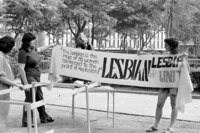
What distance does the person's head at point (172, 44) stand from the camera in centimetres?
544

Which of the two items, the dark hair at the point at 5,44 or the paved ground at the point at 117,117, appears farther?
the paved ground at the point at 117,117

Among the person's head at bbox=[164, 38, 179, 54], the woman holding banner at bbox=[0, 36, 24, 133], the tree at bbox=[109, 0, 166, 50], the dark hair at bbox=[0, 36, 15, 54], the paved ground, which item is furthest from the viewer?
the tree at bbox=[109, 0, 166, 50]

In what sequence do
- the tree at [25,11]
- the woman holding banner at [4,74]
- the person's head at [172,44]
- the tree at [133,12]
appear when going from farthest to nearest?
the tree at [133,12], the tree at [25,11], the person's head at [172,44], the woman holding banner at [4,74]

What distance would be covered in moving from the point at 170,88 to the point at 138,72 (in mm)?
673

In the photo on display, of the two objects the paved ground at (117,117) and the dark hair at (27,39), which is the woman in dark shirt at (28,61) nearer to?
the dark hair at (27,39)

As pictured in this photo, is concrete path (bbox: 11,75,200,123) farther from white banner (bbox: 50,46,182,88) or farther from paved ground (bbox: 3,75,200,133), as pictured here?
white banner (bbox: 50,46,182,88)

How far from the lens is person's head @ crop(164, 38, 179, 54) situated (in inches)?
214

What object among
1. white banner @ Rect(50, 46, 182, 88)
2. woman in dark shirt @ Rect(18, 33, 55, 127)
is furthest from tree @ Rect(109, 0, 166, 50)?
woman in dark shirt @ Rect(18, 33, 55, 127)

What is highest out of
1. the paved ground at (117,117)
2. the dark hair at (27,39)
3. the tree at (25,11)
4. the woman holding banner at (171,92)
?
the tree at (25,11)

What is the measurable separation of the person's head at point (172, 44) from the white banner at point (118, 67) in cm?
10

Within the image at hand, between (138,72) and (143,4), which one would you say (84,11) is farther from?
(138,72)

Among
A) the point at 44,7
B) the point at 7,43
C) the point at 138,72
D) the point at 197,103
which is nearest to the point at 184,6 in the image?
the point at 44,7

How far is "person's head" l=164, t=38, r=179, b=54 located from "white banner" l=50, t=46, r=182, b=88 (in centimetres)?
10

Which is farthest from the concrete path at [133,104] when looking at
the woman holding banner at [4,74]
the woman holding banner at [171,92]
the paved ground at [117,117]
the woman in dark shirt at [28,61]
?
the woman holding banner at [4,74]
